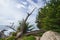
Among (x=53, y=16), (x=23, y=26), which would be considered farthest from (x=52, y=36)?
(x=23, y=26)

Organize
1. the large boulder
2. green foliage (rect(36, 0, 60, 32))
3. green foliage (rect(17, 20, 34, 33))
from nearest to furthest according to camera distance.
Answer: the large boulder
green foliage (rect(36, 0, 60, 32))
green foliage (rect(17, 20, 34, 33))

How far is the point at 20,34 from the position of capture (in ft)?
99.7

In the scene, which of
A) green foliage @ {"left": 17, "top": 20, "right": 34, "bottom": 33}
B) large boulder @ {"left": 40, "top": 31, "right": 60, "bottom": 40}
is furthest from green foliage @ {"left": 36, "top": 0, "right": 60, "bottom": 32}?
green foliage @ {"left": 17, "top": 20, "right": 34, "bottom": 33}

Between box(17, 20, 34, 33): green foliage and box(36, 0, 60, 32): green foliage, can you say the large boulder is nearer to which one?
box(36, 0, 60, 32): green foliage

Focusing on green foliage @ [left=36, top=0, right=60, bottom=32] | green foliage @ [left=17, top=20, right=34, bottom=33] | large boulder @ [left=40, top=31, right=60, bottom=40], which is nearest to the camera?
large boulder @ [left=40, top=31, right=60, bottom=40]

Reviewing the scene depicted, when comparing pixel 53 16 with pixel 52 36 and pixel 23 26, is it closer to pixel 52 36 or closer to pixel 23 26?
pixel 52 36

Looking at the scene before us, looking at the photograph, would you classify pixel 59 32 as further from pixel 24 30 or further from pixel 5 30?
pixel 5 30

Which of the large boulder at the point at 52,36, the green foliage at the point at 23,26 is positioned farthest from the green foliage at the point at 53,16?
the green foliage at the point at 23,26

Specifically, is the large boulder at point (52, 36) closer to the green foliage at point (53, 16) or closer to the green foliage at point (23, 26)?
the green foliage at point (53, 16)

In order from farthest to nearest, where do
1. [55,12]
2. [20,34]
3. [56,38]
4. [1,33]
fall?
[1,33] < [20,34] < [55,12] < [56,38]

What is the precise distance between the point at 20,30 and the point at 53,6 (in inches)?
382

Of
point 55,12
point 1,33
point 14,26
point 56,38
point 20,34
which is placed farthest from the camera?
point 1,33

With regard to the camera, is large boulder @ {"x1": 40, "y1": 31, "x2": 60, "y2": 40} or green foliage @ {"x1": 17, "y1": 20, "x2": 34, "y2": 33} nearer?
large boulder @ {"x1": 40, "y1": 31, "x2": 60, "y2": 40}

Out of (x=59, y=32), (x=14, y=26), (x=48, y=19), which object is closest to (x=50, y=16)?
(x=48, y=19)
